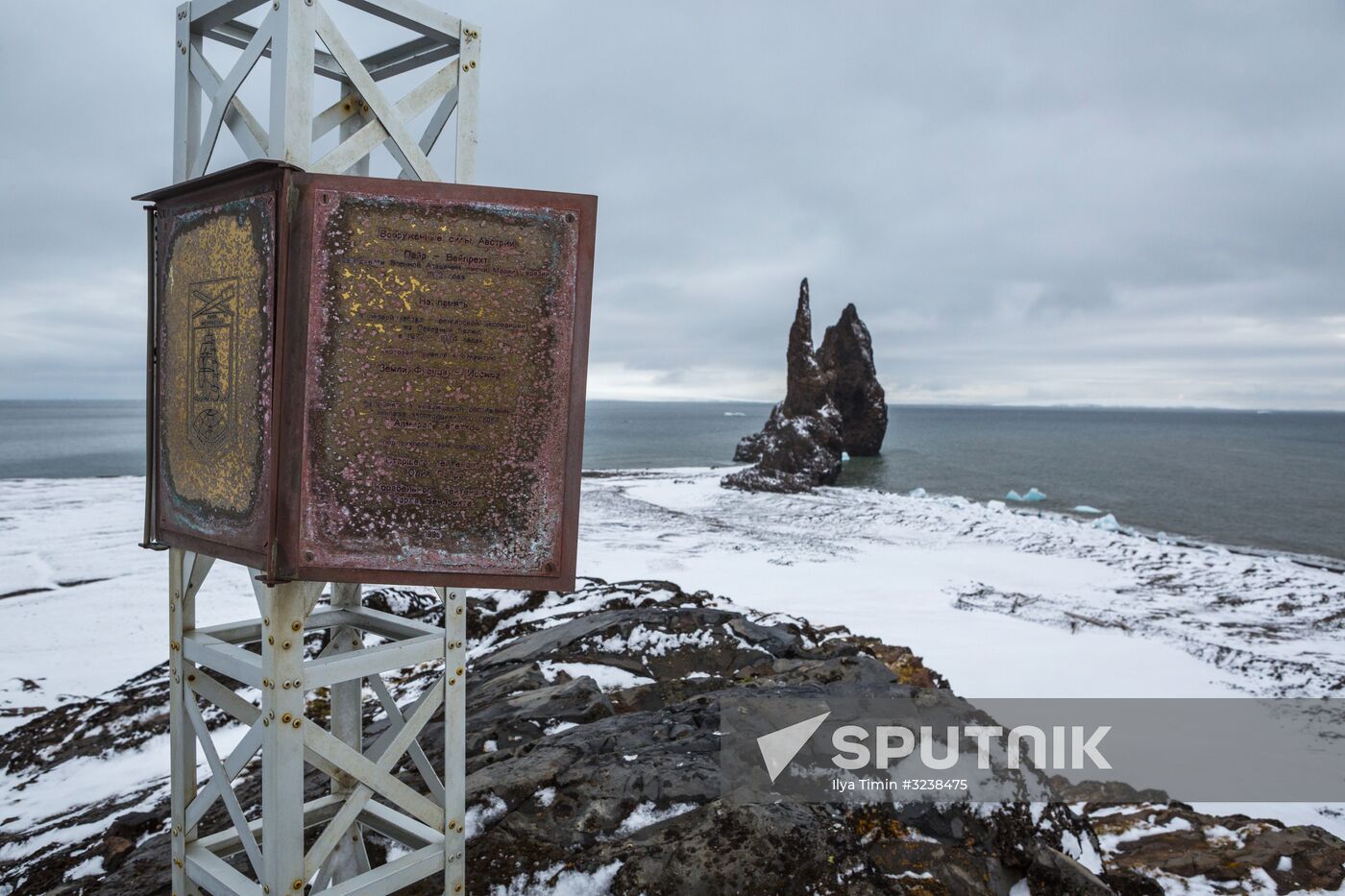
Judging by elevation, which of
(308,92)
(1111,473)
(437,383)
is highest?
(308,92)

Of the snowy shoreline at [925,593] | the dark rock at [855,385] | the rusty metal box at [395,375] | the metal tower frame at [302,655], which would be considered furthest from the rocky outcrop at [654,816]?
the dark rock at [855,385]

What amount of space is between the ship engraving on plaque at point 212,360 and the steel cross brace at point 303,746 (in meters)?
0.61

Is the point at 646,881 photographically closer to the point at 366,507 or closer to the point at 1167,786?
the point at 366,507

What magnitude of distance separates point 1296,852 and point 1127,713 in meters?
3.38

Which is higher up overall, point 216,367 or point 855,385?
point 855,385

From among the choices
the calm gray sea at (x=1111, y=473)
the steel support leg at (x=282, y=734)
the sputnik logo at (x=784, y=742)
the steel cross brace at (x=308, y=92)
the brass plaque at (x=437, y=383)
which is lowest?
the calm gray sea at (x=1111, y=473)

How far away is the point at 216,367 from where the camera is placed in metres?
2.88

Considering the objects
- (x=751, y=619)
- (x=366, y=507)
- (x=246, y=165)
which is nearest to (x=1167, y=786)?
(x=751, y=619)

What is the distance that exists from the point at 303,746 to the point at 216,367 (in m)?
1.42

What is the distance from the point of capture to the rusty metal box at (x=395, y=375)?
2.65 meters

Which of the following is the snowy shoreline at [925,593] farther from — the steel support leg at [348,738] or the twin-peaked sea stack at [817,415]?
the twin-peaked sea stack at [817,415]

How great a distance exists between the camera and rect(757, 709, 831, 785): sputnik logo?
425 cm

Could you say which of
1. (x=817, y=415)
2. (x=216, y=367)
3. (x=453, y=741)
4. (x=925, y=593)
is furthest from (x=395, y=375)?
(x=817, y=415)

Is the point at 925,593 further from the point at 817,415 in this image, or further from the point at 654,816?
the point at 817,415
